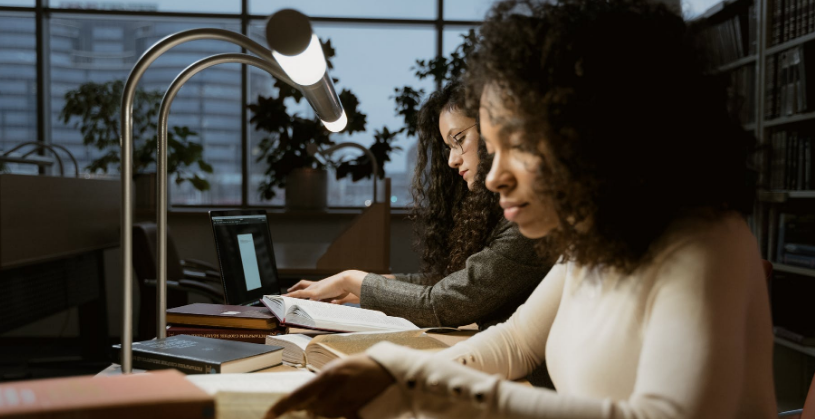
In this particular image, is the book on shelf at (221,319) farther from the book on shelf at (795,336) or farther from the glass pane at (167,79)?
the glass pane at (167,79)

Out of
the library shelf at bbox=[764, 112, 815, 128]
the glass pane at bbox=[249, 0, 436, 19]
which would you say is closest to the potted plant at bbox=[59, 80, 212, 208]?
the glass pane at bbox=[249, 0, 436, 19]

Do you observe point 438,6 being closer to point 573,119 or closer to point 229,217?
point 229,217

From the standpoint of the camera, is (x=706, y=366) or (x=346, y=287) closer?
(x=706, y=366)

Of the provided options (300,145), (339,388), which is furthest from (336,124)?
(300,145)

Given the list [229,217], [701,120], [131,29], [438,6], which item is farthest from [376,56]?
[701,120]

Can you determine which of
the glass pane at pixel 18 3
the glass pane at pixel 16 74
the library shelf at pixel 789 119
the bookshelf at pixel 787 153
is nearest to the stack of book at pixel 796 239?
the bookshelf at pixel 787 153

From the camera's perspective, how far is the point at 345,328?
1.34 metres

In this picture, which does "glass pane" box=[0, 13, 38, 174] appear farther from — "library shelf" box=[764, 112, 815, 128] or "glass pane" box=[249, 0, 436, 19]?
"library shelf" box=[764, 112, 815, 128]

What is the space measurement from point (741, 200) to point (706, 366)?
27 cm

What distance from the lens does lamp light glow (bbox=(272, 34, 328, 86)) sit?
94 cm

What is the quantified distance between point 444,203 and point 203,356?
3.76ft

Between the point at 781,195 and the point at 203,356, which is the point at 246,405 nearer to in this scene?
the point at 203,356

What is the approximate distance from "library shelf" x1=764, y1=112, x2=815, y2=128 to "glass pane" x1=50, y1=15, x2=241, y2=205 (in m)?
3.64

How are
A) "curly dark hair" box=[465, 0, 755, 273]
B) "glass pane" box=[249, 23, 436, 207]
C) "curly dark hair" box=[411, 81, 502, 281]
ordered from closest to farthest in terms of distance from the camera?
"curly dark hair" box=[465, 0, 755, 273]
"curly dark hair" box=[411, 81, 502, 281]
"glass pane" box=[249, 23, 436, 207]
